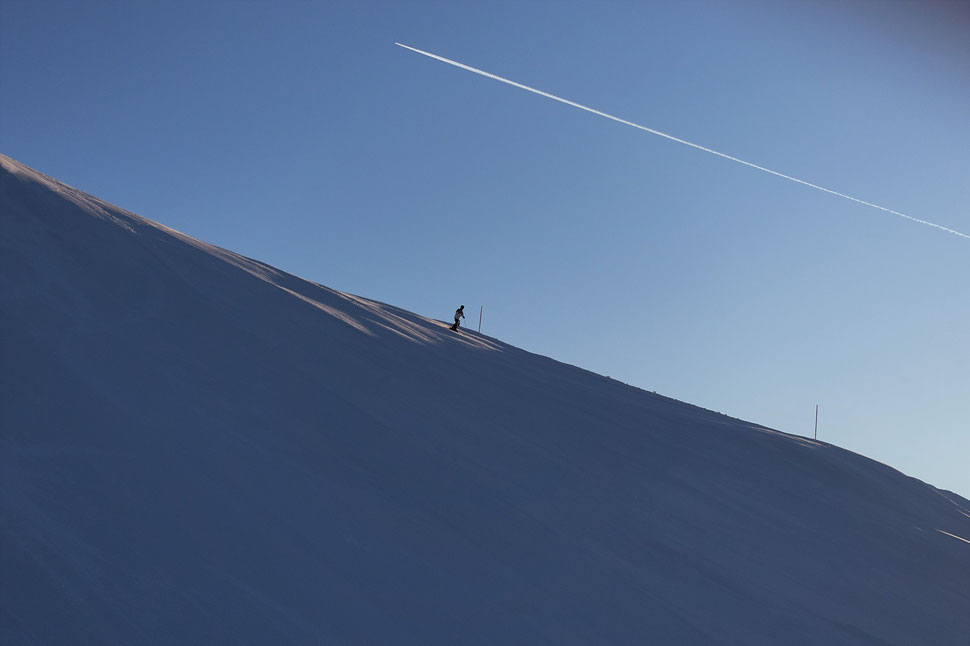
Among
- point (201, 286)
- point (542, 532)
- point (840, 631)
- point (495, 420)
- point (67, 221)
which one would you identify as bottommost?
point (840, 631)

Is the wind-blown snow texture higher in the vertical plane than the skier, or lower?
lower

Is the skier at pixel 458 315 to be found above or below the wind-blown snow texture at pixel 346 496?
above

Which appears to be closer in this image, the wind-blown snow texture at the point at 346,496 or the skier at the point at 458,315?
the wind-blown snow texture at the point at 346,496

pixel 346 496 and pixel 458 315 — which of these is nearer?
pixel 346 496

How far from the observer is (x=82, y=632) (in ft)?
11.8

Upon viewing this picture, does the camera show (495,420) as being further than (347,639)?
Yes

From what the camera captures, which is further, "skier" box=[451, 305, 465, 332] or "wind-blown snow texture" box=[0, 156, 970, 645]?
"skier" box=[451, 305, 465, 332]

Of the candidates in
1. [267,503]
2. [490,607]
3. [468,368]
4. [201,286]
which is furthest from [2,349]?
[468,368]

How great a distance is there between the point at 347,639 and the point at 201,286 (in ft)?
20.7

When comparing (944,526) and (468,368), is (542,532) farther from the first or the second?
(944,526)

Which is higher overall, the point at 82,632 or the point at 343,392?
the point at 343,392

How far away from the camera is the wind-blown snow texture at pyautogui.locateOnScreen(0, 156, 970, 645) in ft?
14.2

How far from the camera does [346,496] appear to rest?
5.85 m

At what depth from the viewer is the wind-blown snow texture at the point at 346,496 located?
4.34m
